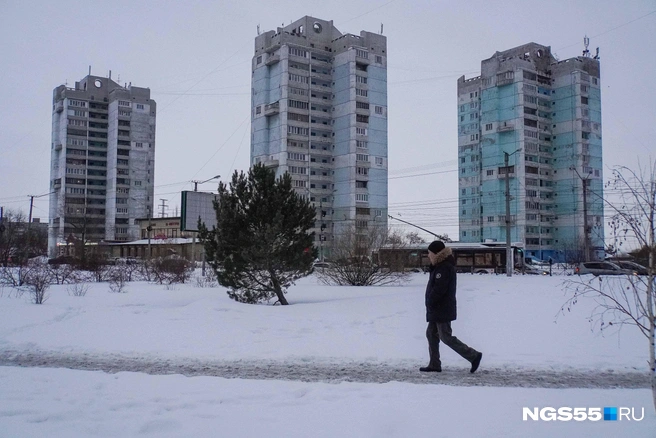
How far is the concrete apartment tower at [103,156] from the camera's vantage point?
10131 cm

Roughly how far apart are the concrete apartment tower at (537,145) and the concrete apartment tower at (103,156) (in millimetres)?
62776

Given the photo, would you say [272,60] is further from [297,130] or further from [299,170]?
[299,170]

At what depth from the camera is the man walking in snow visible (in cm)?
741

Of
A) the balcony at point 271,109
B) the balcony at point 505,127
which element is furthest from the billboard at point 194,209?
the balcony at point 505,127

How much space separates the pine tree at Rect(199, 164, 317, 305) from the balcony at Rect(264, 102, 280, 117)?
6267 cm

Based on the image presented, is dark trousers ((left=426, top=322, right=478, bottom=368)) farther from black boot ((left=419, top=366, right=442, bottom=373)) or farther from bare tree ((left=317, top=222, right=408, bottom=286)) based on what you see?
bare tree ((left=317, top=222, right=408, bottom=286))

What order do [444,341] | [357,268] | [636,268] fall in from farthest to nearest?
[357,268], [444,341], [636,268]

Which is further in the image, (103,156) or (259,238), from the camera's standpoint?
(103,156)

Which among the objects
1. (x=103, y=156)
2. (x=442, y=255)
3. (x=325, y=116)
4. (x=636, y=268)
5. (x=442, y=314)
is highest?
(x=325, y=116)

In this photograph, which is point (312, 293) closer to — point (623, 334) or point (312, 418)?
point (623, 334)

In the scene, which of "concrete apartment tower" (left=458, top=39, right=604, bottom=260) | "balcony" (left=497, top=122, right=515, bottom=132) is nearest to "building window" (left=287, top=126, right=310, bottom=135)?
"concrete apartment tower" (left=458, top=39, right=604, bottom=260)

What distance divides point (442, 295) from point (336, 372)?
73.6 inches

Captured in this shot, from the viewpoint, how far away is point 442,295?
749cm

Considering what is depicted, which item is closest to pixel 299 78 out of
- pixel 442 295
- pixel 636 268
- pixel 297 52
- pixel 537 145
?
pixel 297 52
